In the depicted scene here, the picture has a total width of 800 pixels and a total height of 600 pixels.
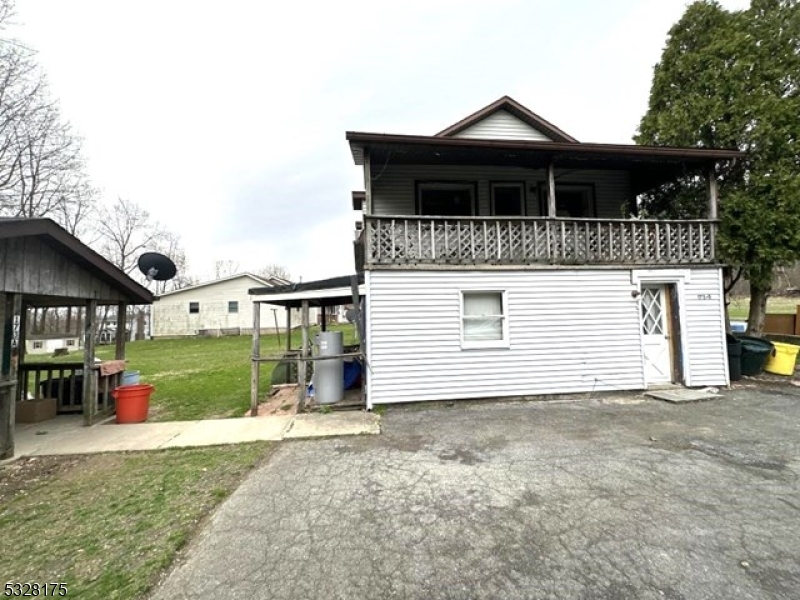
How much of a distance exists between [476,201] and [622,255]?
388 centimetres

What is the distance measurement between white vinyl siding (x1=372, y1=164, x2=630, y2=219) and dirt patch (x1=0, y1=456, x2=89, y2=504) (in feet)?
25.7

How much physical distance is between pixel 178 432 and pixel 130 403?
1.70 meters

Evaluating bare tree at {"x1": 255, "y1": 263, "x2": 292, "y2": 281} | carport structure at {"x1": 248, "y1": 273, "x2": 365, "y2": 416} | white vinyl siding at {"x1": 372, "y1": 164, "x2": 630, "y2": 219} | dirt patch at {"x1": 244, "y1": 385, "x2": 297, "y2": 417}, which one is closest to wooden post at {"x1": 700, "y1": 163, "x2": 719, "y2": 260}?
white vinyl siding at {"x1": 372, "y1": 164, "x2": 630, "y2": 219}

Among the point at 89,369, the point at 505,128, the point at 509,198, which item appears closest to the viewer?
the point at 89,369

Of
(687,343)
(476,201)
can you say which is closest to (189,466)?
(476,201)

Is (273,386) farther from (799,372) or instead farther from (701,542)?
(799,372)

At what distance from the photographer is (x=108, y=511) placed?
3.54 m

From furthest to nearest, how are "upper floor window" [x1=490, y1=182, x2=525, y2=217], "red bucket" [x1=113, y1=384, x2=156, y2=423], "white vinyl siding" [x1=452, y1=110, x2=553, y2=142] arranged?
"white vinyl siding" [x1=452, y1=110, x2=553, y2=142], "upper floor window" [x1=490, y1=182, x2=525, y2=217], "red bucket" [x1=113, y1=384, x2=156, y2=423]

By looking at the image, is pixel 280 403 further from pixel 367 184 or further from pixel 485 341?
pixel 367 184

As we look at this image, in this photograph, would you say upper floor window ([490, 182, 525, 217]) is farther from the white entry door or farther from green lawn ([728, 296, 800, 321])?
green lawn ([728, 296, 800, 321])

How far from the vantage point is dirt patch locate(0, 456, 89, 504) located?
4207mm

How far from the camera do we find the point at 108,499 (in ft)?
12.5

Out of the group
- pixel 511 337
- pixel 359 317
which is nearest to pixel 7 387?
pixel 359 317

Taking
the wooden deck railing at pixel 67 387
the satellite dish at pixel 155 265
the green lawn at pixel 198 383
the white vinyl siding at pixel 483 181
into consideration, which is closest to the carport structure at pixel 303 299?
the green lawn at pixel 198 383
